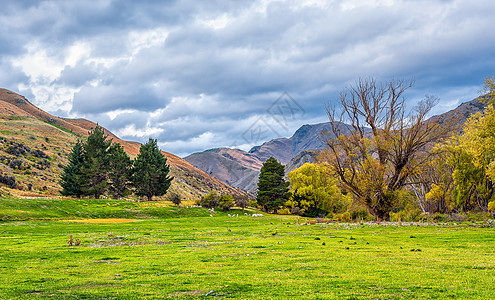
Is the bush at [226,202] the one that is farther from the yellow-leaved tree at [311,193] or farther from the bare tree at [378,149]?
the bare tree at [378,149]

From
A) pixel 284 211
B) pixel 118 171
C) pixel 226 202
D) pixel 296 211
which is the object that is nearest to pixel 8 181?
pixel 118 171

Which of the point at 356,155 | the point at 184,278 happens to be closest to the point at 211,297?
the point at 184,278

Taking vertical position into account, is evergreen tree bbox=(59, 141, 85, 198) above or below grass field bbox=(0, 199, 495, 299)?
above

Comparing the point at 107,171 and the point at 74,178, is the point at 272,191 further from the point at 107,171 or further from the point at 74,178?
the point at 74,178

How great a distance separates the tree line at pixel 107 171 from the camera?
79.2m

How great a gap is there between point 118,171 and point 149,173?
745 cm

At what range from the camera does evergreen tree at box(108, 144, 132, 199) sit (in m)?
85.4

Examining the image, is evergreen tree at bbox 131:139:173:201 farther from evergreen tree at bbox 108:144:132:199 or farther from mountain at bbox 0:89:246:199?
mountain at bbox 0:89:246:199

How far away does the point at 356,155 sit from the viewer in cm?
4397

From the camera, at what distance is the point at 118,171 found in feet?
283

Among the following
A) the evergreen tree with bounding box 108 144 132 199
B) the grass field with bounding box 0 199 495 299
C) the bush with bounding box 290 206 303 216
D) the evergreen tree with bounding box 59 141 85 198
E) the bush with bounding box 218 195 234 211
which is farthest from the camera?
the bush with bounding box 218 195 234 211

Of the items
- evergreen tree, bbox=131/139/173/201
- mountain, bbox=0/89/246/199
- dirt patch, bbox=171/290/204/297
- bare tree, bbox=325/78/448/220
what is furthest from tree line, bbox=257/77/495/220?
mountain, bbox=0/89/246/199

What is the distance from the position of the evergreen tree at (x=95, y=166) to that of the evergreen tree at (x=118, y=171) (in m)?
1.51

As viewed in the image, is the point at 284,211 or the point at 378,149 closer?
the point at 378,149
